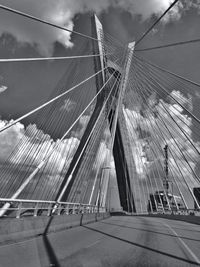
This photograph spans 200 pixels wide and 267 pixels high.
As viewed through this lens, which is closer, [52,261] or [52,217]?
[52,261]

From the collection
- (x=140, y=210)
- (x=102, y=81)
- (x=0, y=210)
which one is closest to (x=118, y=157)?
(x=140, y=210)

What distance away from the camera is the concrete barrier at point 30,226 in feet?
26.5

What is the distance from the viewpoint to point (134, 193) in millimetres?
34250

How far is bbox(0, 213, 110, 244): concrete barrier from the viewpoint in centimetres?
809

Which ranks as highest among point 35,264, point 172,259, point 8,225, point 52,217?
point 52,217

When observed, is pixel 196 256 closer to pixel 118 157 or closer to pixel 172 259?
pixel 172 259

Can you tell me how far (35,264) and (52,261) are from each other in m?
0.39

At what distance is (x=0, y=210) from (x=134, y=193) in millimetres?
26969

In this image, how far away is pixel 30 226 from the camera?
980 centimetres

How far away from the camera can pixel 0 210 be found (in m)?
8.52

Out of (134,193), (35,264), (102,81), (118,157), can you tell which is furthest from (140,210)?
(35,264)

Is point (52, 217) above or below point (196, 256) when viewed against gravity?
above

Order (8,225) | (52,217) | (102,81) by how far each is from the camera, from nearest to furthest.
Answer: (8,225), (52,217), (102,81)

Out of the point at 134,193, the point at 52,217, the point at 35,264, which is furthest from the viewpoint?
the point at 134,193
